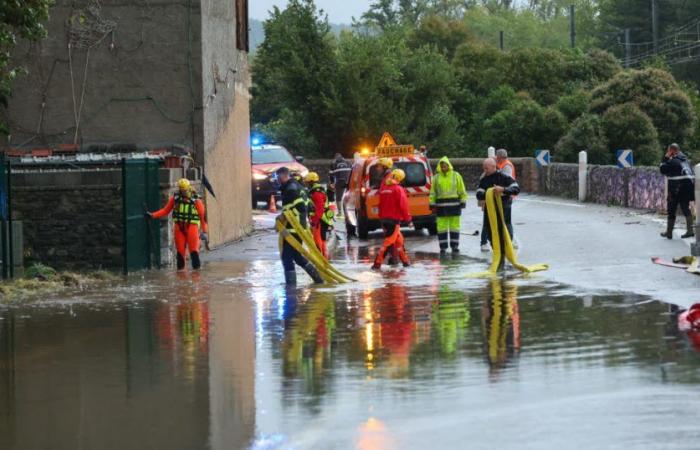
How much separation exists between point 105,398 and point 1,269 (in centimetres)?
1006

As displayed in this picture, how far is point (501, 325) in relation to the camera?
13.9m

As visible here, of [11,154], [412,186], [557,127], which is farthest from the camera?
[557,127]

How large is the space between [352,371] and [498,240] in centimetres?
892

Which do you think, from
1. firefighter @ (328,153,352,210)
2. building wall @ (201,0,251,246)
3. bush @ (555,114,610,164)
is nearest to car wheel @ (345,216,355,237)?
building wall @ (201,0,251,246)

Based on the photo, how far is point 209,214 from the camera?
26812 mm

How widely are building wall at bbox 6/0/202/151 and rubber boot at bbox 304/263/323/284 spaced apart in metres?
8.21

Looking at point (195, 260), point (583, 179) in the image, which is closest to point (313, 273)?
point (195, 260)

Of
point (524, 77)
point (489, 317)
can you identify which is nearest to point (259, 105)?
point (524, 77)

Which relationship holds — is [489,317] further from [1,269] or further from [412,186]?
[412,186]

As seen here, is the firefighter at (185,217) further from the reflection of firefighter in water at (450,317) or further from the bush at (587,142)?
the bush at (587,142)

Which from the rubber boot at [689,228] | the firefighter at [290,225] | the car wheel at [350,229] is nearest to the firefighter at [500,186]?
the firefighter at [290,225]

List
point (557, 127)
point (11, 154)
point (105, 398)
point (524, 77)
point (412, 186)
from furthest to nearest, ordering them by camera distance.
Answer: point (524, 77) < point (557, 127) < point (412, 186) < point (11, 154) < point (105, 398)

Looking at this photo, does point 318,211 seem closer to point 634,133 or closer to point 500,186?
point 500,186

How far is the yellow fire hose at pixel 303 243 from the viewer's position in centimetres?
1867
